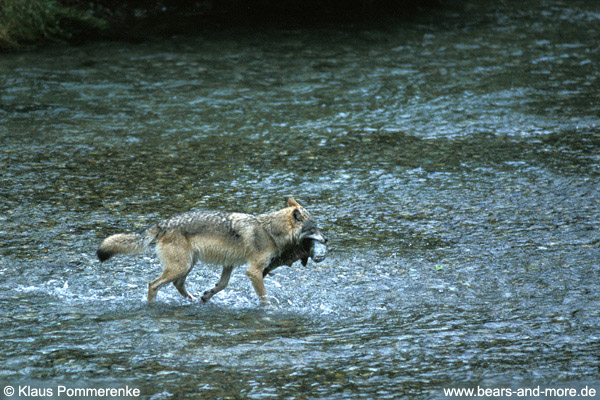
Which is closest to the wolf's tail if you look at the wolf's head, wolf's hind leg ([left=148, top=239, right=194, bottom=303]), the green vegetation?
wolf's hind leg ([left=148, top=239, right=194, bottom=303])

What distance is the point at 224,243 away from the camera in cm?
830

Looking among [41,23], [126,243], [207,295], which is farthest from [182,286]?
[41,23]

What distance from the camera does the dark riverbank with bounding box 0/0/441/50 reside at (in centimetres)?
1950

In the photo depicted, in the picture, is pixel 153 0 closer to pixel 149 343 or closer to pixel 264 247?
pixel 264 247

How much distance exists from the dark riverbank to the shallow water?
2.71 feet

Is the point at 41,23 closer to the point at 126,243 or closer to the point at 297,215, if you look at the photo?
the point at 126,243

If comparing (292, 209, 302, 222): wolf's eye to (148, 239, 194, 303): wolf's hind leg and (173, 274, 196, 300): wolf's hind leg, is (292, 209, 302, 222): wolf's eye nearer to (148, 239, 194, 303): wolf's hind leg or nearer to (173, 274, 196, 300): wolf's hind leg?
(148, 239, 194, 303): wolf's hind leg

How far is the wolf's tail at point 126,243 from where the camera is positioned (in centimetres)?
800

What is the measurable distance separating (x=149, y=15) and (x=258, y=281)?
56.0 ft

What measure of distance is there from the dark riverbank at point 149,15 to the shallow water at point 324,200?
83 cm

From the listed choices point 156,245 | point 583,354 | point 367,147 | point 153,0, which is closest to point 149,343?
point 156,245

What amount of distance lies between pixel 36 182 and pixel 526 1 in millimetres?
19280

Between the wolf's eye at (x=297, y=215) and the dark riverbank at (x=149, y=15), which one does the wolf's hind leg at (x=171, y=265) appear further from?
the dark riverbank at (x=149, y=15)

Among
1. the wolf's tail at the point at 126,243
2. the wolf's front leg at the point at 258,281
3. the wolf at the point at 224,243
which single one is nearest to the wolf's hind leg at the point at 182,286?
the wolf at the point at 224,243
